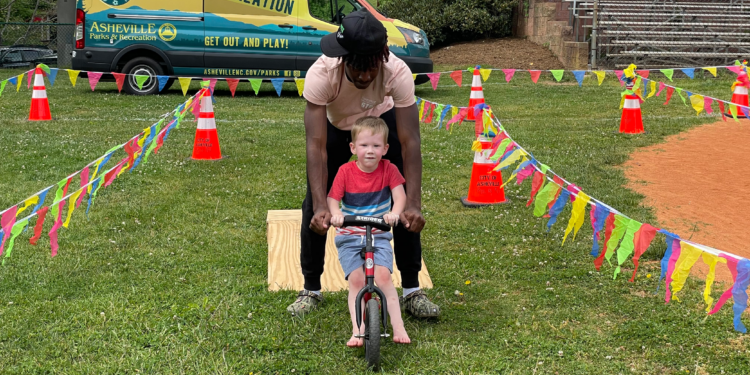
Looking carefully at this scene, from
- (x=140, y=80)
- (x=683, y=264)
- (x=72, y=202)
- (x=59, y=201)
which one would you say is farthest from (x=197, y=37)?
(x=683, y=264)

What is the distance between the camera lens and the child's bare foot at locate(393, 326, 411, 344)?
4.08m

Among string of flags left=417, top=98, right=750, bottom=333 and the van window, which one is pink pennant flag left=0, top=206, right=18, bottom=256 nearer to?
string of flags left=417, top=98, right=750, bottom=333

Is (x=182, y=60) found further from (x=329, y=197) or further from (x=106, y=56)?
(x=329, y=197)

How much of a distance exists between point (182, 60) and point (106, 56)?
144 centimetres

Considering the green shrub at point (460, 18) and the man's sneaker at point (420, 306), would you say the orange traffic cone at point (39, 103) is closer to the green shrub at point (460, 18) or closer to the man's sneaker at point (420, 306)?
the man's sneaker at point (420, 306)

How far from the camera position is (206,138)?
29.3ft

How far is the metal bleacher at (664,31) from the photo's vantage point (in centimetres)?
1970

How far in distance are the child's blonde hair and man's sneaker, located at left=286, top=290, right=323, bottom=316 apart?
110 centimetres

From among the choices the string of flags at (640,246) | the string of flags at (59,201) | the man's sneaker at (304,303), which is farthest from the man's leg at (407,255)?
the string of flags at (59,201)

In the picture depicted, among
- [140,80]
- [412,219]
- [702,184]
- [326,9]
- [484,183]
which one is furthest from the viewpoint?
[326,9]

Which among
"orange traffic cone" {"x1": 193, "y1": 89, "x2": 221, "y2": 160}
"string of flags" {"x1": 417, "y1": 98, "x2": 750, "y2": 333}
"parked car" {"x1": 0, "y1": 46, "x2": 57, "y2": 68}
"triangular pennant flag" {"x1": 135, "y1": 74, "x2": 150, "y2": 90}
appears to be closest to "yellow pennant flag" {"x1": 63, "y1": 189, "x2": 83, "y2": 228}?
"string of flags" {"x1": 417, "y1": 98, "x2": 750, "y2": 333}

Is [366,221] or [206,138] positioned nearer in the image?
[366,221]

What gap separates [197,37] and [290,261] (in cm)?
1059

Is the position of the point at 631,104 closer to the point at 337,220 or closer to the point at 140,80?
the point at 337,220
